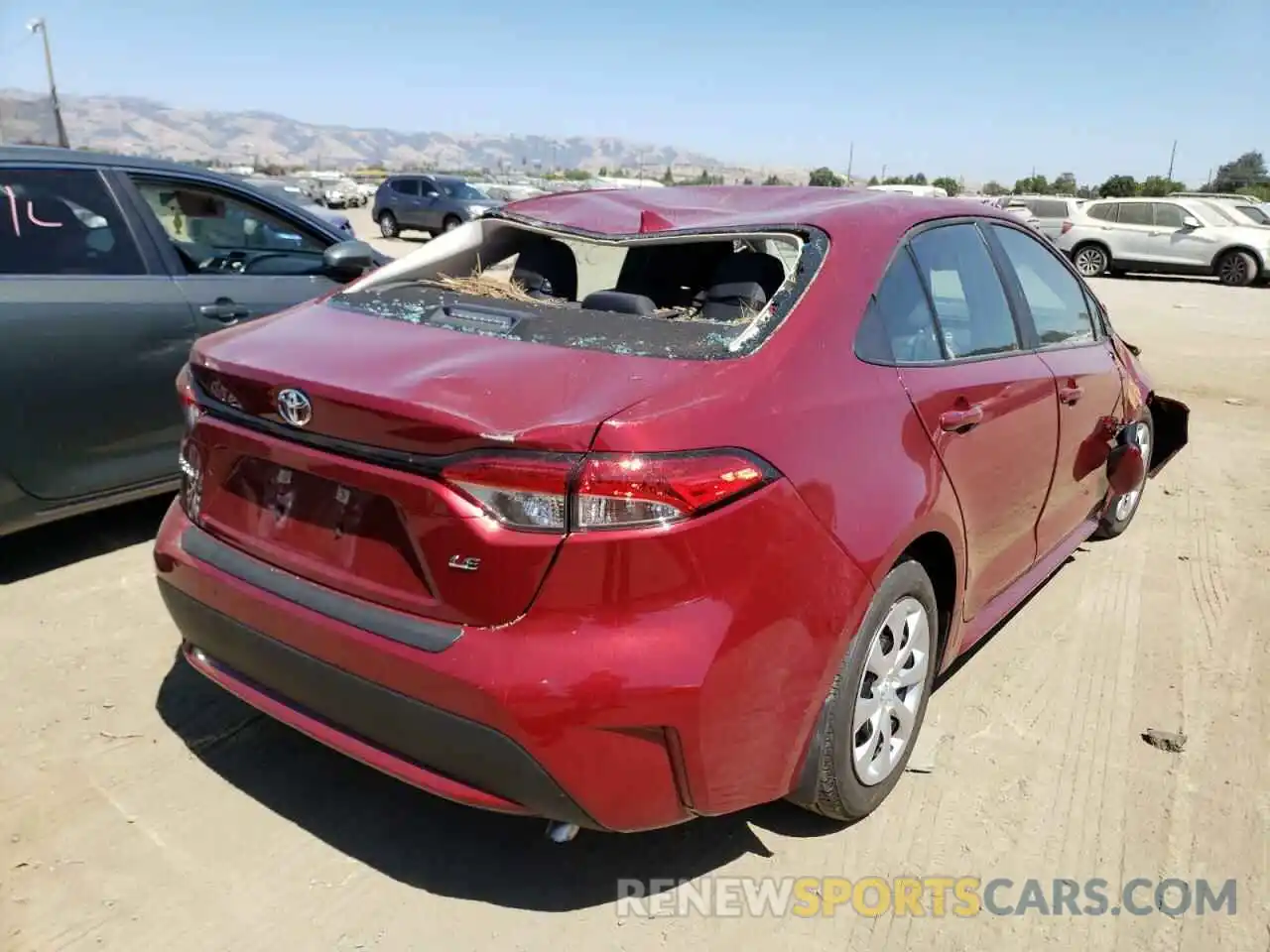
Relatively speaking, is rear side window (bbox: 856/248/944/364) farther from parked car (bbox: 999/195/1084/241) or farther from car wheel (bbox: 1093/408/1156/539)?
parked car (bbox: 999/195/1084/241)

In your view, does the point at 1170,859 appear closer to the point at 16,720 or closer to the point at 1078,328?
the point at 1078,328

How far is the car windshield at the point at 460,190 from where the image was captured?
26719 millimetres

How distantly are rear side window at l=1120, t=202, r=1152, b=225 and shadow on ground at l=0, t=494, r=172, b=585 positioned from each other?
66.5ft

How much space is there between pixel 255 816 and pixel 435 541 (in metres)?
1.15

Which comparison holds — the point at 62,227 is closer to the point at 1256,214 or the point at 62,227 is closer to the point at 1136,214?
the point at 1136,214

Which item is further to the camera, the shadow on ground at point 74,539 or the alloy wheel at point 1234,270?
the alloy wheel at point 1234,270

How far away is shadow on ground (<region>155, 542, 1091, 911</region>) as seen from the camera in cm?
244

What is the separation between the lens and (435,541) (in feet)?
6.65

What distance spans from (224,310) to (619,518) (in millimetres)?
3105

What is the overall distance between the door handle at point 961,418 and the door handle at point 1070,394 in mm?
816

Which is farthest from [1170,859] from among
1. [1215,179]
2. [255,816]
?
[1215,179]

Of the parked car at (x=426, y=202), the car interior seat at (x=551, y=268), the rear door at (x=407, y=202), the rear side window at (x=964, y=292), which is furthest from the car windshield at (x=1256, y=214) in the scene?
the car interior seat at (x=551, y=268)

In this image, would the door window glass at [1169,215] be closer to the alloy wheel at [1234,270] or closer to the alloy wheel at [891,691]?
the alloy wheel at [1234,270]

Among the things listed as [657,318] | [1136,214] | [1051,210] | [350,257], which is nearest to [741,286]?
[657,318]
